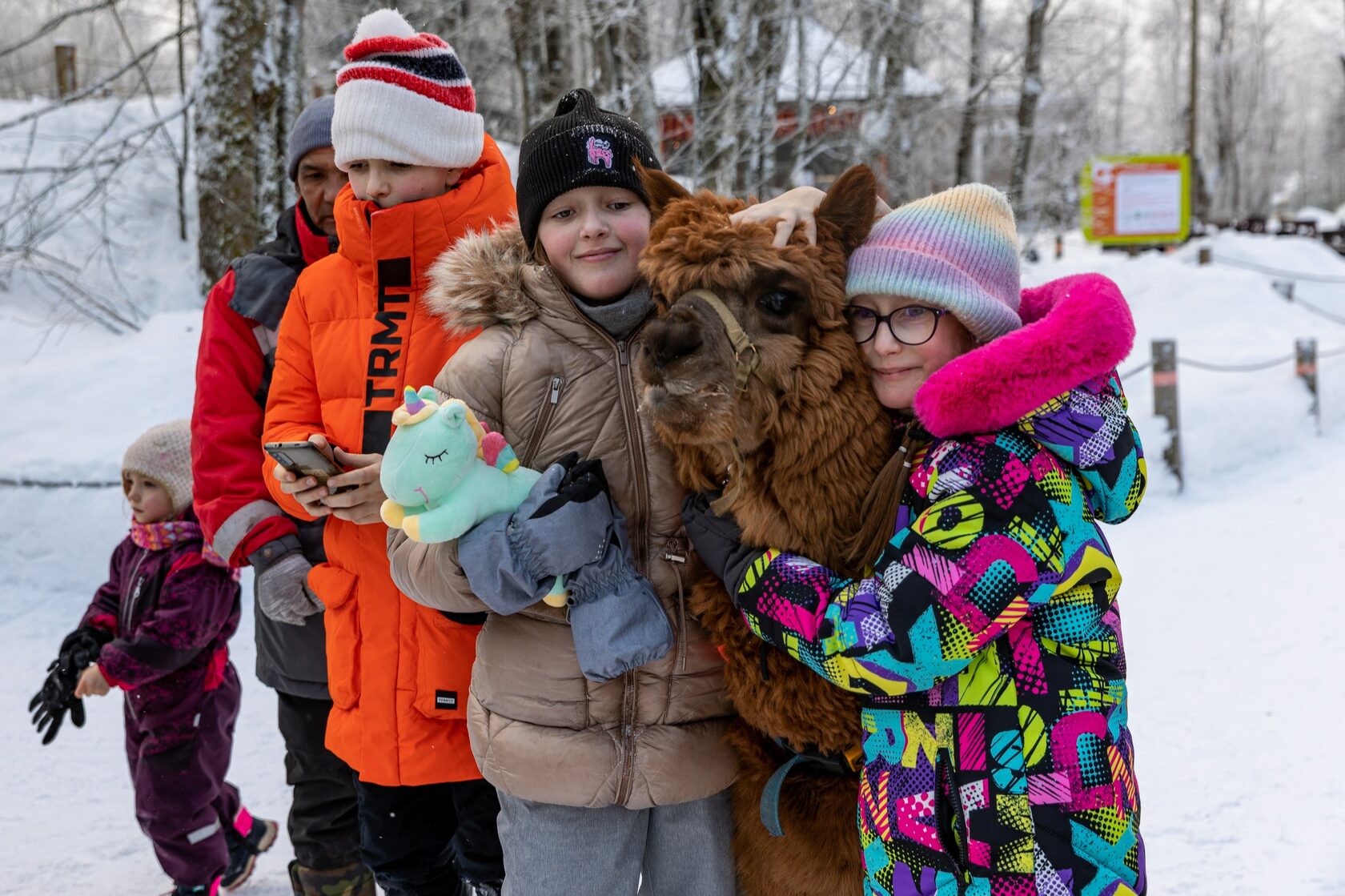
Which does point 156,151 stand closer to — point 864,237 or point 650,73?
point 650,73

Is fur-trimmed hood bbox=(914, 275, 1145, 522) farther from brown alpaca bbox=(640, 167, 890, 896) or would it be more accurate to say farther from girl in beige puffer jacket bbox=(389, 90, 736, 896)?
girl in beige puffer jacket bbox=(389, 90, 736, 896)

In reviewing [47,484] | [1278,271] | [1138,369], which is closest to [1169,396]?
[1138,369]

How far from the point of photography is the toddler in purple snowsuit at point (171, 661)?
316cm

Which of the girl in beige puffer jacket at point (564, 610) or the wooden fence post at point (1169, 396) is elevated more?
the girl in beige puffer jacket at point (564, 610)

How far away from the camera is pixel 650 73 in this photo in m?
6.43

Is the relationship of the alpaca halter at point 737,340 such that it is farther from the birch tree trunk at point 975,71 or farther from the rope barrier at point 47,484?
the birch tree trunk at point 975,71

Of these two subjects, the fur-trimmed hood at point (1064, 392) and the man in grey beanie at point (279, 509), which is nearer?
the fur-trimmed hood at point (1064, 392)

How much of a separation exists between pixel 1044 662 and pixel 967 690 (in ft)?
0.46

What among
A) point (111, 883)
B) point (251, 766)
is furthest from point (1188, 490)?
point (111, 883)

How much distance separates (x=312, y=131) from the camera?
2775 millimetres

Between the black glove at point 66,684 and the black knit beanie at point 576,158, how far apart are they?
2.22 m

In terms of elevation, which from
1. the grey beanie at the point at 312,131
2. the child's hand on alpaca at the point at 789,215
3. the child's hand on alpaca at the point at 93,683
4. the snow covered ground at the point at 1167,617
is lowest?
the snow covered ground at the point at 1167,617

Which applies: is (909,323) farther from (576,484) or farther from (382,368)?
(382,368)

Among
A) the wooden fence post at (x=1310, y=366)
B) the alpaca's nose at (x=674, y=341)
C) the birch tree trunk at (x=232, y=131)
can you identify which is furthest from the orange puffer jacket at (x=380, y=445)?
the wooden fence post at (x=1310, y=366)
